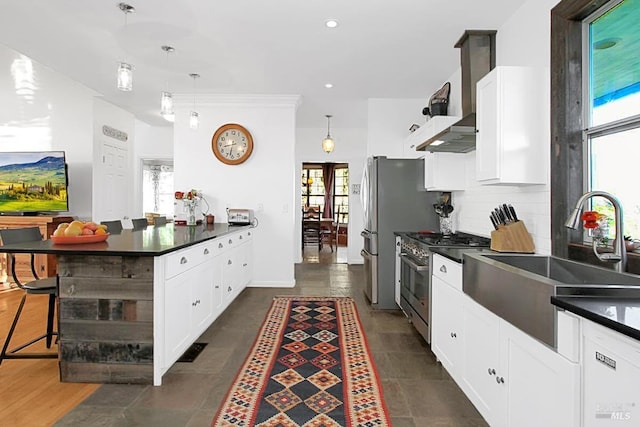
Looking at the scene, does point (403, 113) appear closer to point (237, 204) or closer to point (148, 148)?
point (237, 204)

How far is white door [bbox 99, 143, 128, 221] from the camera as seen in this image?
5.86 meters

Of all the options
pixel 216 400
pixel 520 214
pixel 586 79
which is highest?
pixel 586 79

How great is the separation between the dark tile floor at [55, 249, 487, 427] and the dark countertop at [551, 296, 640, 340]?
3.65 ft

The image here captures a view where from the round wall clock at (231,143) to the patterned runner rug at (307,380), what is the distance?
242 centimetres

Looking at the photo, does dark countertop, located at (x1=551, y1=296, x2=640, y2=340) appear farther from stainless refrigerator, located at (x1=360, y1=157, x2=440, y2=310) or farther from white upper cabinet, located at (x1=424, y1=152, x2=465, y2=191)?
stainless refrigerator, located at (x1=360, y1=157, x2=440, y2=310)

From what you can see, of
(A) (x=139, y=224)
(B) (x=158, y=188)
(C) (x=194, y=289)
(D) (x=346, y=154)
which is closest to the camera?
(C) (x=194, y=289)

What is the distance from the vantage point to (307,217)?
1048 centimetres

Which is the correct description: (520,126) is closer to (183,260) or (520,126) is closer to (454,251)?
(454,251)

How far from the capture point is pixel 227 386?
2336 millimetres

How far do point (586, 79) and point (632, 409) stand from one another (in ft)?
6.14

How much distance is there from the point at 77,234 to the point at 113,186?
407cm

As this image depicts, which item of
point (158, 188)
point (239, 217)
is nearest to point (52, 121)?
point (158, 188)

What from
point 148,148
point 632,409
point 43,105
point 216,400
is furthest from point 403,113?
point 43,105

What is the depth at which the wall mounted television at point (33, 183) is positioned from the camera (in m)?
5.52
